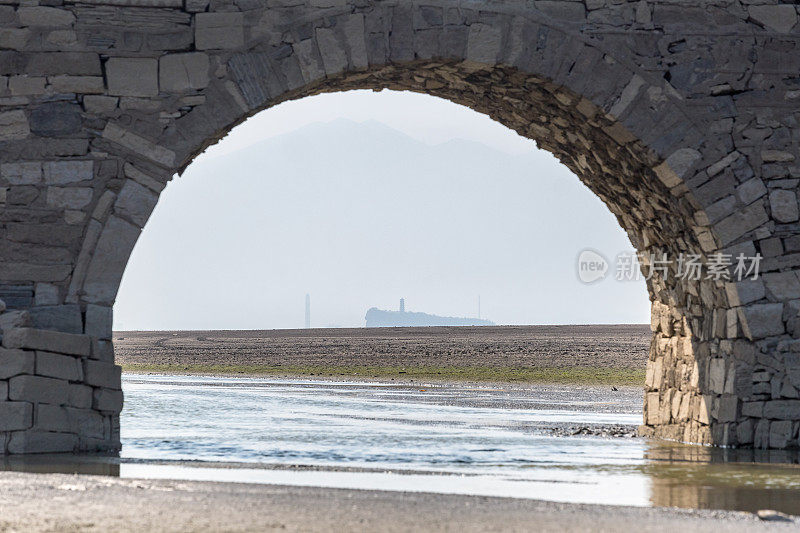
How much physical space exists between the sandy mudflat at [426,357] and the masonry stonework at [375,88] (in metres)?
14.9

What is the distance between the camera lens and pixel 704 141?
10.0 metres

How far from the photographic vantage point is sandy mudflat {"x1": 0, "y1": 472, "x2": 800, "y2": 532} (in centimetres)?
491

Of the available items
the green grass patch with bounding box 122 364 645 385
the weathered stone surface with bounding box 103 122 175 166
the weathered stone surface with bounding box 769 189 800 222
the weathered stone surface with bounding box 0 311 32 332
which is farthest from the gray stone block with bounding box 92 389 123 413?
the green grass patch with bounding box 122 364 645 385

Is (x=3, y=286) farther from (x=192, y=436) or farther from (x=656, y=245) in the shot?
(x=656, y=245)

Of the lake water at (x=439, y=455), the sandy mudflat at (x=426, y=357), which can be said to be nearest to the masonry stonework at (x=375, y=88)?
the lake water at (x=439, y=455)

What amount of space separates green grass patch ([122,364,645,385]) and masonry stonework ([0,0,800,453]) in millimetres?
14561

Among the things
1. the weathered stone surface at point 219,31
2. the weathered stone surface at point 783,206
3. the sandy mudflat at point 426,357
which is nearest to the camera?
the weathered stone surface at point 219,31

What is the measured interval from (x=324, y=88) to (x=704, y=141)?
358 centimetres

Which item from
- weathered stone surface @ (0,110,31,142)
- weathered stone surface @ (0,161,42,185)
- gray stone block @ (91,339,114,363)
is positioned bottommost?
gray stone block @ (91,339,114,363)

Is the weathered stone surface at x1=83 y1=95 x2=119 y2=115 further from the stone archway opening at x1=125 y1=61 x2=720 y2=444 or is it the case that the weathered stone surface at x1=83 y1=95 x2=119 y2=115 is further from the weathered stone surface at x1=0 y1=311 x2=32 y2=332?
the weathered stone surface at x1=0 y1=311 x2=32 y2=332

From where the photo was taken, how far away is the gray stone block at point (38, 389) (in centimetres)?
844

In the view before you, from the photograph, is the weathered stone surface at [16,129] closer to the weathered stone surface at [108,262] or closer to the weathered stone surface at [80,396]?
the weathered stone surface at [108,262]

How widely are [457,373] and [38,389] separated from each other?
66.5 feet

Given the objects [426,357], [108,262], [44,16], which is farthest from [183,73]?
[426,357]
